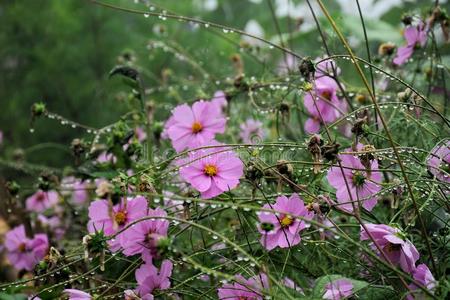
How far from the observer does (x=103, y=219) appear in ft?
2.70

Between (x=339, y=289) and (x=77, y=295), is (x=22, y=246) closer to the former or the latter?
(x=77, y=295)

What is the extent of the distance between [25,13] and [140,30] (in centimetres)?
41

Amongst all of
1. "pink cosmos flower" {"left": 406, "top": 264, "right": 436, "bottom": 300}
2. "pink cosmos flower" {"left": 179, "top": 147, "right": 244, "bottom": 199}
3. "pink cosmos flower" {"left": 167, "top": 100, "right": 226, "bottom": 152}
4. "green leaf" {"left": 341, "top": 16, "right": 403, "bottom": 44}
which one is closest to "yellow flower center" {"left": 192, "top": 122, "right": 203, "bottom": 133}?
"pink cosmos flower" {"left": 167, "top": 100, "right": 226, "bottom": 152}

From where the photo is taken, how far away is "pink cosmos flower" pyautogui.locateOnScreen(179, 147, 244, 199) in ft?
2.57

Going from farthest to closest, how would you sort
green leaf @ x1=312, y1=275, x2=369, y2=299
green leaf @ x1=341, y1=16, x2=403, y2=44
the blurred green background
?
the blurred green background → green leaf @ x1=341, y1=16, x2=403, y2=44 → green leaf @ x1=312, y1=275, x2=369, y2=299

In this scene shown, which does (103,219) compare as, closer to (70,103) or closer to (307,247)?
(307,247)

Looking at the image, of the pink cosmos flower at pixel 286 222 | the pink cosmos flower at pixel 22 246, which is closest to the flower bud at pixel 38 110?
the pink cosmos flower at pixel 22 246

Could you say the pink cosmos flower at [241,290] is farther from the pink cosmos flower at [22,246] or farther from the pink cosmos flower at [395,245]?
the pink cosmos flower at [22,246]

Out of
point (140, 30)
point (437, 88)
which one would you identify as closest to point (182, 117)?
point (437, 88)

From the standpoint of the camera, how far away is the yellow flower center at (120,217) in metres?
0.80

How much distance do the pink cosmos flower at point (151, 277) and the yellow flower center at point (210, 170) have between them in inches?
4.3

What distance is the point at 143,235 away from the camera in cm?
77

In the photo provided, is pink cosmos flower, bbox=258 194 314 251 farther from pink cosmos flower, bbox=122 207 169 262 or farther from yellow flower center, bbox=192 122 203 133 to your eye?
yellow flower center, bbox=192 122 203 133

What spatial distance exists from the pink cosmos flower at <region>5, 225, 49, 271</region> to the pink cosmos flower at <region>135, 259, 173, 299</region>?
1.17 ft
